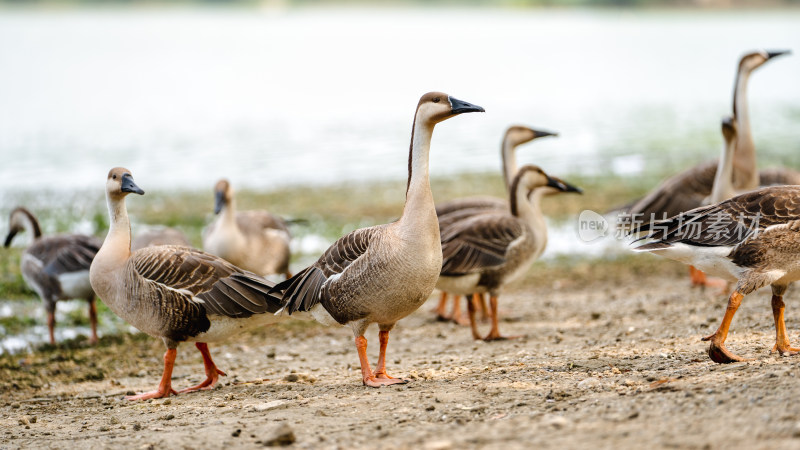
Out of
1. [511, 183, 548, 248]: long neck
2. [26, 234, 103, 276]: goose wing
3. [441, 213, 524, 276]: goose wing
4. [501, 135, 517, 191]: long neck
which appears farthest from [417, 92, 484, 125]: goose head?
[26, 234, 103, 276]: goose wing

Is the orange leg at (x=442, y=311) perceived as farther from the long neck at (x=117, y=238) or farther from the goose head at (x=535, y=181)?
the long neck at (x=117, y=238)

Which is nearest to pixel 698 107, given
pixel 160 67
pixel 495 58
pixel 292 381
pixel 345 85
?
pixel 345 85

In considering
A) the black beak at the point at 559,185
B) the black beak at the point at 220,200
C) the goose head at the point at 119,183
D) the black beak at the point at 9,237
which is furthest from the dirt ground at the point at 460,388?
the black beak at the point at 9,237

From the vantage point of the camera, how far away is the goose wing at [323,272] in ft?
23.3

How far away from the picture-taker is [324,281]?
719 centimetres

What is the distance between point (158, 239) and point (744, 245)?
671 cm

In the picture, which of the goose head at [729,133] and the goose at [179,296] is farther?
the goose head at [729,133]

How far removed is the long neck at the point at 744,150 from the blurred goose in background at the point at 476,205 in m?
2.51

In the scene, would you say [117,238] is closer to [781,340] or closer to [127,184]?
[127,184]

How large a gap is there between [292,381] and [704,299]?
203 inches

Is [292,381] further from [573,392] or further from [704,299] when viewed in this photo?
[704,299]

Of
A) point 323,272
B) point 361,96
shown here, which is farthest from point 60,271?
point 361,96

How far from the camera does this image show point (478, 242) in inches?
360

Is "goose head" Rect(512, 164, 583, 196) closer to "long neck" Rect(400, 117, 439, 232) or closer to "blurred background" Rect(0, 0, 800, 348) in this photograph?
"long neck" Rect(400, 117, 439, 232)
